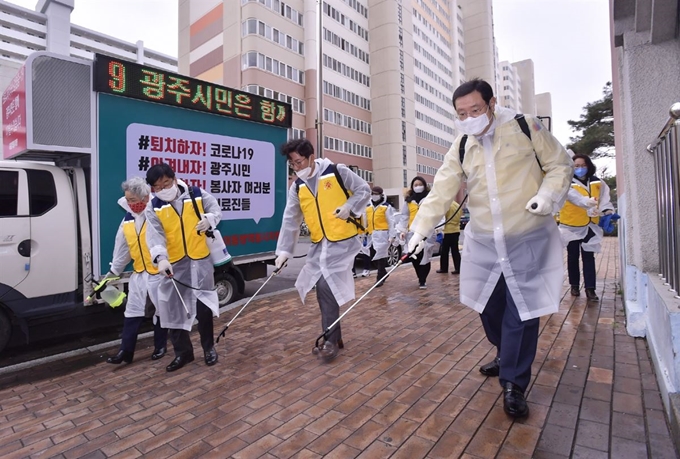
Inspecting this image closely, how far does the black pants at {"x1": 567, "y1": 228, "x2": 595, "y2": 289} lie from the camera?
17.3ft

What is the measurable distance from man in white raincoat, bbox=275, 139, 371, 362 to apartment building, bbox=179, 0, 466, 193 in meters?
22.0

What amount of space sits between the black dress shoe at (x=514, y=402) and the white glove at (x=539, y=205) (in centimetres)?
103

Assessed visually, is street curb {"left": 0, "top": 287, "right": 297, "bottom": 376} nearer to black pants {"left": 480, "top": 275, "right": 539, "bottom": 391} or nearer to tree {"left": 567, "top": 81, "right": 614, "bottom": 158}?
black pants {"left": 480, "top": 275, "right": 539, "bottom": 391}

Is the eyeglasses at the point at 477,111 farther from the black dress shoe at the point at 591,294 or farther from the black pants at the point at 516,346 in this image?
the black dress shoe at the point at 591,294

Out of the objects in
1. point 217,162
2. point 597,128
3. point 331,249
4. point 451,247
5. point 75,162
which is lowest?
point 451,247

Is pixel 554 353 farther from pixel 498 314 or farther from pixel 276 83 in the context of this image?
pixel 276 83

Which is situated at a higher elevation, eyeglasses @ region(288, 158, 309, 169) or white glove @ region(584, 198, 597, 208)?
eyeglasses @ region(288, 158, 309, 169)

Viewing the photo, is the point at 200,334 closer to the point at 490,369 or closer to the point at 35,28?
the point at 490,369

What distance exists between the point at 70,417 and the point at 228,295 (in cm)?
347

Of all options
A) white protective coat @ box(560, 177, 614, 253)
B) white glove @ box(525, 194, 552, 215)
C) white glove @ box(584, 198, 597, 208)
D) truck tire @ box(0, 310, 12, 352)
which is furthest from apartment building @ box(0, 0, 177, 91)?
white glove @ box(525, 194, 552, 215)

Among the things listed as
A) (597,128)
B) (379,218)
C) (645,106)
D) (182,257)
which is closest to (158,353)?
(182,257)

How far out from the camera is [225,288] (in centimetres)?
624

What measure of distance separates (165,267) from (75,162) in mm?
2329

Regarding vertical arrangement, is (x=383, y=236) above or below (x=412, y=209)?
below
